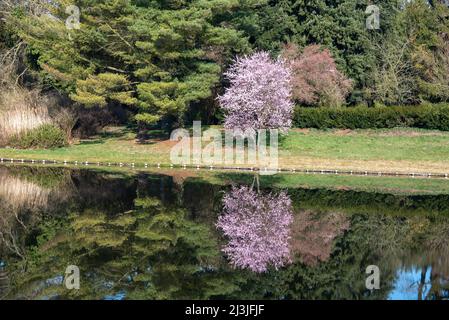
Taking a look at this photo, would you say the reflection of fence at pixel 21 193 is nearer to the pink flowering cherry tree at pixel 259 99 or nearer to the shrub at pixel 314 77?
the pink flowering cherry tree at pixel 259 99

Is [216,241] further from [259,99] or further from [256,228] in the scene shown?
[259,99]

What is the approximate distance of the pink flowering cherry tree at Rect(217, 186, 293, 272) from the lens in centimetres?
1306

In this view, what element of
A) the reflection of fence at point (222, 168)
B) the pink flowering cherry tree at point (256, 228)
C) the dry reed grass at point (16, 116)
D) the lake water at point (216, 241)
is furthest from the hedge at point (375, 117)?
the pink flowering cherry tree at point (256, 228)

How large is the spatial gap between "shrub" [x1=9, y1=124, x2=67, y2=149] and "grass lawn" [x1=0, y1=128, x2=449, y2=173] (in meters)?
0.76

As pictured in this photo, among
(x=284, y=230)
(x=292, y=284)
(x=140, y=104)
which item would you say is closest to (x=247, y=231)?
(x=284, y=230)

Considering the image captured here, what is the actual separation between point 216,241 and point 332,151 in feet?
55.9

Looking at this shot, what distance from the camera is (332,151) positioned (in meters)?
30.7

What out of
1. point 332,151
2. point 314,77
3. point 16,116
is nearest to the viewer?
point 332,151

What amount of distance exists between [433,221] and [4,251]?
997 centimetres

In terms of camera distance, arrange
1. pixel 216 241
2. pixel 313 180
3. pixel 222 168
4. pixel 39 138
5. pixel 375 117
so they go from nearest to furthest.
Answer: pixel 216 241 < pixel 313 180 < pixel 222 168 < pixel 39 138 < pixel 375 117

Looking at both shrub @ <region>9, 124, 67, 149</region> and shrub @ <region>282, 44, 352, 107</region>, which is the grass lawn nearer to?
shrub @ <region>9, 124, 67, 149</region>

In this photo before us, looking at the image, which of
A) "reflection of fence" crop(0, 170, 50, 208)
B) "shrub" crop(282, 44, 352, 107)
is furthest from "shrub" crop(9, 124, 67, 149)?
"shrub" crop(282, 44, 352, 107)

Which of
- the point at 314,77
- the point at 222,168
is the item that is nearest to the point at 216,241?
the point at 222,168

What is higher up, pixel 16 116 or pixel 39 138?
pixel 16 116
